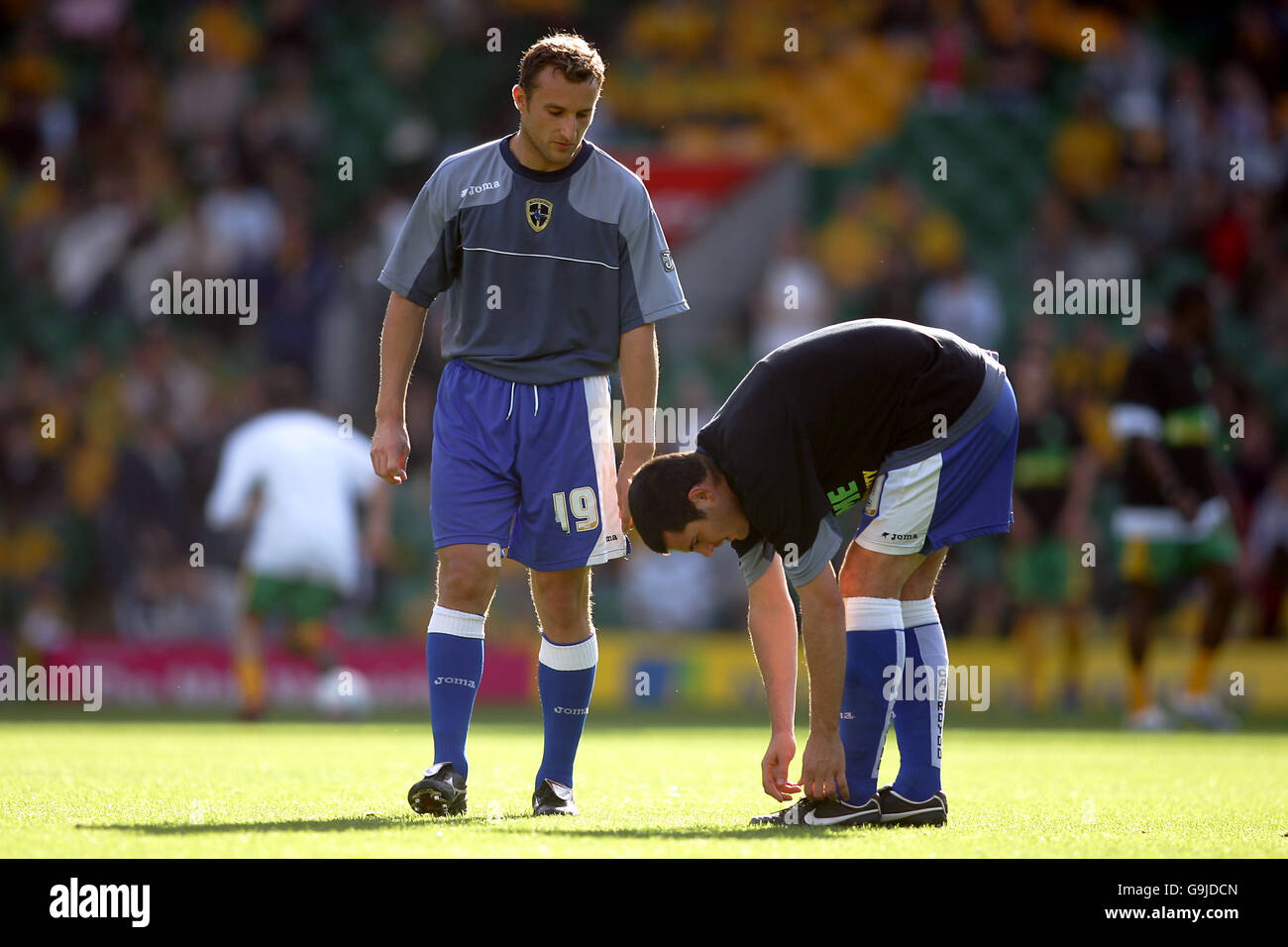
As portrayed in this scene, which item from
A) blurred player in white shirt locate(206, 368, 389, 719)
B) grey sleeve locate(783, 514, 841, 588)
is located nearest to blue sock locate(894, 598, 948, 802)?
grey sleeve locate(783, 514, 841, 588)

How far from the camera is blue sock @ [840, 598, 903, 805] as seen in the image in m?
5.57

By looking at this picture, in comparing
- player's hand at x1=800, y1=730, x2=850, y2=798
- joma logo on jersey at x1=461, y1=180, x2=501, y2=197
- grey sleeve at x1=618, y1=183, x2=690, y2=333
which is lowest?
player's hand at x1=800, y1=730, x2=850, y2=798

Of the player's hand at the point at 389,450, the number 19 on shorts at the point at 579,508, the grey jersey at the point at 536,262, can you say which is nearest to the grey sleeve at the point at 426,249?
the grey jersey at the point at 536,262

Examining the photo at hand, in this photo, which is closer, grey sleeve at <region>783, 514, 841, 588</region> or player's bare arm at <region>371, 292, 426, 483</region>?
grey sleeve at <region>783, 514, 841, 588</region>

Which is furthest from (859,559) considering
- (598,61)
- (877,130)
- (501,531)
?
(877,130)

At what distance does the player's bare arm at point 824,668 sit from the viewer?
5.13 metres

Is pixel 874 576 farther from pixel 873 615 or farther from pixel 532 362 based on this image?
pixel 532 362

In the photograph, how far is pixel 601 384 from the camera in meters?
6.07

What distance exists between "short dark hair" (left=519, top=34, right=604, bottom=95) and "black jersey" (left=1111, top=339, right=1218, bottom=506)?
6987 mm

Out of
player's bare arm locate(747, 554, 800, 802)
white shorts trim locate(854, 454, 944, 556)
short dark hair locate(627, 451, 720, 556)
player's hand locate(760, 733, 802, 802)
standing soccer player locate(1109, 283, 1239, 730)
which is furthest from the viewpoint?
standing soccer player locate(1109, 283, 1239, 730)

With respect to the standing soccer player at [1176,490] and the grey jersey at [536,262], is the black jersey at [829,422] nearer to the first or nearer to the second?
the grey jersey at [536,262]
